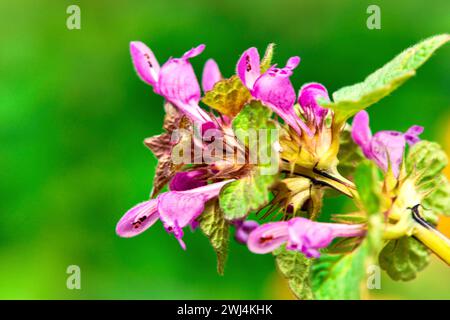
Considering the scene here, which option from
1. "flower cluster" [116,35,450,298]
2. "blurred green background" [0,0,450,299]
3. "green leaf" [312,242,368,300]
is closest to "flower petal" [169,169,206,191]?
"flower cluster" [116,35,450,298]

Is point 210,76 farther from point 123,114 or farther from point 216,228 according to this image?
point 123,114

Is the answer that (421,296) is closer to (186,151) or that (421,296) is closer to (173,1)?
(173,1)

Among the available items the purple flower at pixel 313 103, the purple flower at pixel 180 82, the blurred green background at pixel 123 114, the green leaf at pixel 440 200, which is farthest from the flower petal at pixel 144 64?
the blurred green background at pixel 123 114

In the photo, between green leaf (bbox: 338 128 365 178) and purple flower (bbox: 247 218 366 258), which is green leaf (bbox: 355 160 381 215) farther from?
green leaf (bbox: 338 128 365 178)

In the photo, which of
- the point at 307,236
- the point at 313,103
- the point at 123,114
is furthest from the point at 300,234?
the point at 123,114

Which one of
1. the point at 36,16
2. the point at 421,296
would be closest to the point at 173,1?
the point at 36,16
